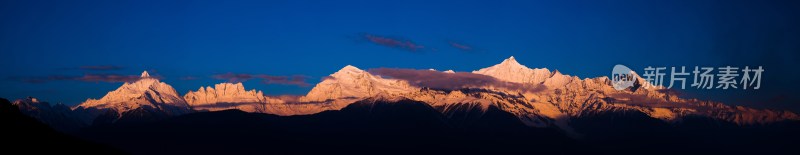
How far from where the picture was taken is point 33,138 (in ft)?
577

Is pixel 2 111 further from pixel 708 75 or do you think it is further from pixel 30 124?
pixel 708 75

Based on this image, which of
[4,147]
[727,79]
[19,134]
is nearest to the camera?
[4,147]

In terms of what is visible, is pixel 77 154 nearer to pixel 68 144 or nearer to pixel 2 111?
pixel 68 144

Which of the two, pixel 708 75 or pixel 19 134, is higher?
pixel 708 75

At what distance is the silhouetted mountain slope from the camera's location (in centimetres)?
17088

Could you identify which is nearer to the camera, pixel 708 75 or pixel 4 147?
pixel 4 147

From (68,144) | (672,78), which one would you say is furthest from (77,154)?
(672,78)

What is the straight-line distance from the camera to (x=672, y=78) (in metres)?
192

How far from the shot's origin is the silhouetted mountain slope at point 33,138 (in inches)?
6727

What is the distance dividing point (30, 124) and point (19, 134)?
7.52m

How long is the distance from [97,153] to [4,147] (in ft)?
67.5

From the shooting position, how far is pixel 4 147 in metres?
163

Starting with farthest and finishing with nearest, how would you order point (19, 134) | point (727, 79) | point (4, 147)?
1. point (727, 79)
2. point (19, 134)
3. point (4, 147)

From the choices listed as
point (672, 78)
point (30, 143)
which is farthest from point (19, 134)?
point (672, 78)
